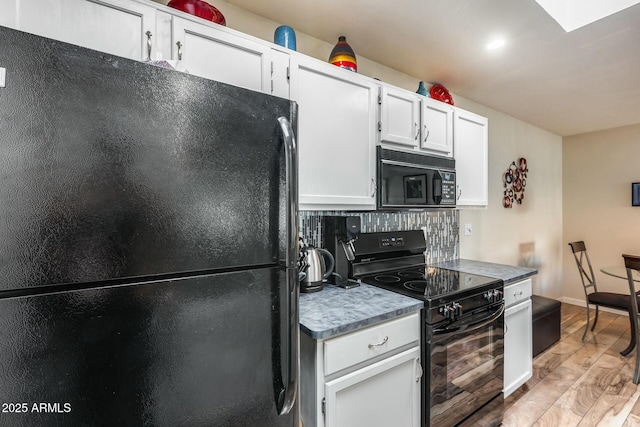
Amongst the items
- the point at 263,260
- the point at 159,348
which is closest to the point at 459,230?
the point at 263,260

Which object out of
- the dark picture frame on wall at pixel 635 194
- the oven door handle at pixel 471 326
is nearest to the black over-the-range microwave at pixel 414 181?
the oven door handle at pixel 471 326

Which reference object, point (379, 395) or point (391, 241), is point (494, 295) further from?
point (379, 395)

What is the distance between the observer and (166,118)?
28.7 inches

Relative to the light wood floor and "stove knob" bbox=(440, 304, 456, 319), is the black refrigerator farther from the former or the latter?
the light wood floor

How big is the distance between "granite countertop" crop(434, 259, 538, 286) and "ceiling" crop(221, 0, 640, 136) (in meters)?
1.56

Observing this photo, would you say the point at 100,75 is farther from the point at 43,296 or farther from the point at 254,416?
the point at 254,416

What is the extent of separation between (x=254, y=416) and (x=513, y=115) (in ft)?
13.2

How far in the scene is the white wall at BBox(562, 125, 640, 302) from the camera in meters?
3.96

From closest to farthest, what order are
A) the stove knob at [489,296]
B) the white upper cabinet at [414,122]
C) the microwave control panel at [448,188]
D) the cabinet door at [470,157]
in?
the stove knob at [489,296] → the white upper cabinet at [414,122] → the microwave control panel at [448,188] → the cabinet door at [470,157]

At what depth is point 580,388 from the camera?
93.5 inches

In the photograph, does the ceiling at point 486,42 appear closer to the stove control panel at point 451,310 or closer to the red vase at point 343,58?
the red vase at point 343,58

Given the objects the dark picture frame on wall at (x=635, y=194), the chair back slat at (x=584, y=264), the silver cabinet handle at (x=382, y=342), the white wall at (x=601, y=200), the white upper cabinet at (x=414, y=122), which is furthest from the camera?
the white wall at (x=601, y=200)

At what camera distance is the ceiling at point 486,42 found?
1.70 meters

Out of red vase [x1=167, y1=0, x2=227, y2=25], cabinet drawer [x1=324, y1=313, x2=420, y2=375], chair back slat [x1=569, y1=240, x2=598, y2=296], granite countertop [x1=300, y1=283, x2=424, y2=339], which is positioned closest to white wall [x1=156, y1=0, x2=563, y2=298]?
chair back slat [x1=569, y1=240, x2=598, y2=296]
